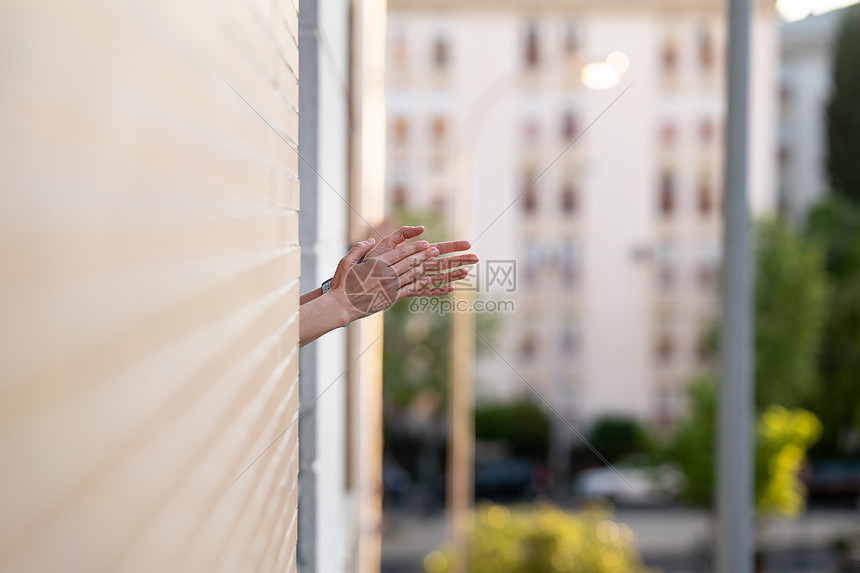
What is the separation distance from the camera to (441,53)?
21.2 metres

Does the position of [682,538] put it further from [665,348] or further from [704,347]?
[665,348]

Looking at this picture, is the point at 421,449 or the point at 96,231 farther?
the point at 421,449

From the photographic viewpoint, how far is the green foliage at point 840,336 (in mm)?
18688

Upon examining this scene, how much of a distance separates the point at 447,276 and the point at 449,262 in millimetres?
24

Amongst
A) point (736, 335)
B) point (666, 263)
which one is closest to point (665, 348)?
→ point (666, 263)

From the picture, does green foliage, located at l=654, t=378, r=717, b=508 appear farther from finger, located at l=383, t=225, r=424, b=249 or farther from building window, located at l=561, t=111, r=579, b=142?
finger, located at l=383, t=225, r=424, b=249

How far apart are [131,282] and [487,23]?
22.1 meters

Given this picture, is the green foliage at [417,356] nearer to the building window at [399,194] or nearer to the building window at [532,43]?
the building window at [399,194]

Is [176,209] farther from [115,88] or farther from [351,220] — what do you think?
[351,220]

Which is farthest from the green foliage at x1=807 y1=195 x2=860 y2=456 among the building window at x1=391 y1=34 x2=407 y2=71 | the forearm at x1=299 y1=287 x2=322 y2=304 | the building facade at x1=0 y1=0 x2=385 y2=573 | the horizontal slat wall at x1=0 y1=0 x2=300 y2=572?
the horizontal slat wall at x1=0 y1=0 x2=300 y2=572

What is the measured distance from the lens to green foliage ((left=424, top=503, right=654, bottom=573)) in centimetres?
670

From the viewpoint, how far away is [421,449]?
1962 centimetres

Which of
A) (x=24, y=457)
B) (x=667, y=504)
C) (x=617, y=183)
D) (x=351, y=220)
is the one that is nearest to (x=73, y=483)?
(x=24, y=457)

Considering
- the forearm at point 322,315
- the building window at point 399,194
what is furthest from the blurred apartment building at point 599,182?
the forearm at point 322,315
